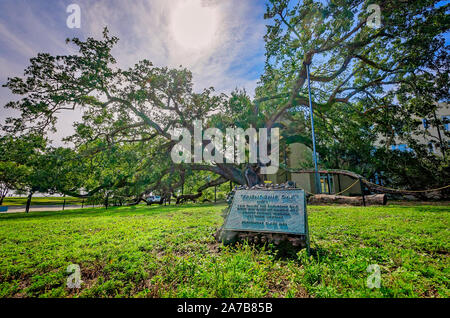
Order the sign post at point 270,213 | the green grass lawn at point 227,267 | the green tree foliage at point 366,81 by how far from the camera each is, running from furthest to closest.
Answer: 1. the green tree foliage at point 366,81
2. the sign post at point 270,213
3. the green grass lawn at point 227,267

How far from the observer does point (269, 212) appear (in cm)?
382

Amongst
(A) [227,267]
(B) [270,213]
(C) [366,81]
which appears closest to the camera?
(A) [227,267]

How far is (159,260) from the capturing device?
3.14 meters

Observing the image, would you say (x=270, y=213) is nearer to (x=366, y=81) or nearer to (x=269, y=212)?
(x=269, y=212)

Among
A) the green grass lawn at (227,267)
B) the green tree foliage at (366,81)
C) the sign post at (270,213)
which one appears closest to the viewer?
the green grass lawn at (227,267)

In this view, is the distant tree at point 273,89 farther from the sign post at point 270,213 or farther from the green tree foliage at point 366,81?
the sign post at point 270,213

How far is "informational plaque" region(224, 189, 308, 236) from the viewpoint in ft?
11.5

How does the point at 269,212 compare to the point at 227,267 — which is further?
the point at 269,212

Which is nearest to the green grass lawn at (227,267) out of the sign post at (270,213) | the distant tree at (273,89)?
the sign post at (270,213)

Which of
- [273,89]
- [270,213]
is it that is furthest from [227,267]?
[273,89]

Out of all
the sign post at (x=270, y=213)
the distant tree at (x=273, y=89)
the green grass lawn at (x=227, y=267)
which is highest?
the distant tree at (x=273, y=89)

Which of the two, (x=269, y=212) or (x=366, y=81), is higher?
(x=366, y=81)

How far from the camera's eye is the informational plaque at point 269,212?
350 cm

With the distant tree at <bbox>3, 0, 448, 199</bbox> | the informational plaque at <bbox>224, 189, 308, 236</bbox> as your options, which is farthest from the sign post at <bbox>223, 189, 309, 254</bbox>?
the distant tree at <bbox>3, 0, 448, 199</bbox>
